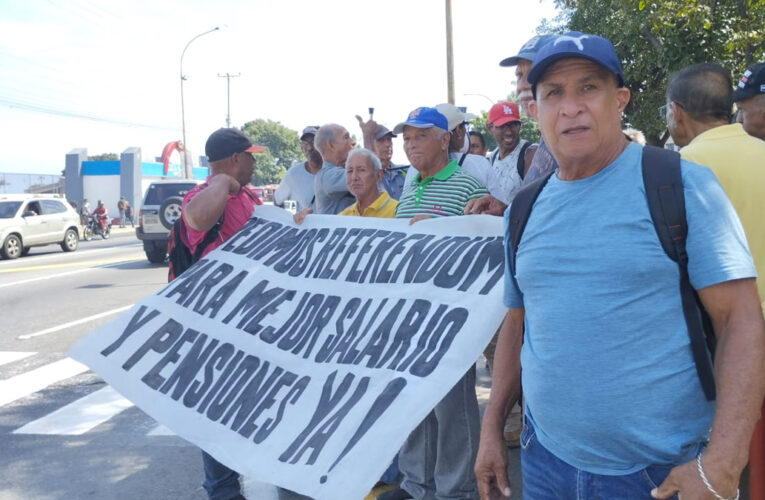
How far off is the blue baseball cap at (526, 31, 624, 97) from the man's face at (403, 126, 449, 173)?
5.90ft

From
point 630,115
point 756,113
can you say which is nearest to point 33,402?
point 756,113

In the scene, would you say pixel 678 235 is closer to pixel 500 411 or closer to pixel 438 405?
pixel 500 411

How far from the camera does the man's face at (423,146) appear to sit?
364 cm

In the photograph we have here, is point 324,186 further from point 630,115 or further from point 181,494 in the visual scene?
point 630,115

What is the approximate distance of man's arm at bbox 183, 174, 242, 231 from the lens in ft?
12.1

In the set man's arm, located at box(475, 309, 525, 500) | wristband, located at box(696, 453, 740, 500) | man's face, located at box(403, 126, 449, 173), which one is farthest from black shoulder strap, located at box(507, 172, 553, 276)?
man's face, located at box(403, 126, 449, 173)

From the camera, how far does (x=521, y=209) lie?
1.94 meters

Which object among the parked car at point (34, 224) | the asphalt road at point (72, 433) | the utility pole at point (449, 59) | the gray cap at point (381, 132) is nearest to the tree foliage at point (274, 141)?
the parked car at point (34, 224)

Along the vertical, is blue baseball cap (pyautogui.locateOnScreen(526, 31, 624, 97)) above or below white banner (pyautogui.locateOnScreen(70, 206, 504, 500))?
above

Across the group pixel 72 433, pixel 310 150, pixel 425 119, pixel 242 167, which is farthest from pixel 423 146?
pixel 72 433

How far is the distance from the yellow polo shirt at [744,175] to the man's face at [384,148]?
3117 mm

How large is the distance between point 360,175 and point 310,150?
5.87 ft

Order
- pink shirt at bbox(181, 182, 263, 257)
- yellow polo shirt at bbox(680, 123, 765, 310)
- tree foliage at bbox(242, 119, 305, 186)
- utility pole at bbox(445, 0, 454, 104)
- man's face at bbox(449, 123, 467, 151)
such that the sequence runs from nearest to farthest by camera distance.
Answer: yellow polo shirt at bbox(680, 123, 765, 310)
pink shirt at bbox(181, 182, 263, 257)
man's face at bbox(449, 123, 467, 151)
utility pole at bbox(445, 0, 454, 104)
tree foliage at bbox(242, 119, 305, 186)

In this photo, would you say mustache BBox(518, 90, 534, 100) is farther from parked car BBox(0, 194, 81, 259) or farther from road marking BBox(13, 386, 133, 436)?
parked car BBox(0, 194, 81, 259)
